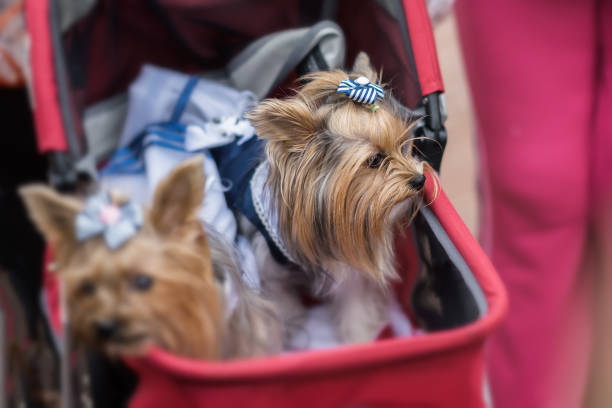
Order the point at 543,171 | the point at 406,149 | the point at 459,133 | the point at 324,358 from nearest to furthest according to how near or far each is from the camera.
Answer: the point at 324,358
the point at 406,149
the point at 543,171
the point at 459,133

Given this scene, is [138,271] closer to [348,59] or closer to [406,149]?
[406,149]

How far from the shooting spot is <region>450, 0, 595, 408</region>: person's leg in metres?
1.23

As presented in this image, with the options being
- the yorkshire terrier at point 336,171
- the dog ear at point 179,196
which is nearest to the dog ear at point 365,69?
the yorkshire terrier at point 336,171

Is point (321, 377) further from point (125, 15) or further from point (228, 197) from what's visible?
point (125, 15)

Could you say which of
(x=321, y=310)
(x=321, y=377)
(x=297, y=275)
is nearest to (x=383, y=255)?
(x=297, y=275)

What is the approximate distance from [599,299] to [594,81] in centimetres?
64

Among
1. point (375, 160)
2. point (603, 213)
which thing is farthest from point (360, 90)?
point (603, 213)

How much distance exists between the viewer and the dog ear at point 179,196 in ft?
2.43

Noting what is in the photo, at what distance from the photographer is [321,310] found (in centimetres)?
144

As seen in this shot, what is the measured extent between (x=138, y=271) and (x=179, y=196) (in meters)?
0.12

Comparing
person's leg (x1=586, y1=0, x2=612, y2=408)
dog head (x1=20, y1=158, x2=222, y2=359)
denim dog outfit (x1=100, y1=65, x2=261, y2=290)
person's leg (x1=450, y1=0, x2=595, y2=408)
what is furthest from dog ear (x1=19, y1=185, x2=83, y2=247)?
person's leg (x1=586, y1=0, x2=612, y2=408)

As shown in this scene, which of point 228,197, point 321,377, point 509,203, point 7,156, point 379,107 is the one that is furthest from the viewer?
point 7,156

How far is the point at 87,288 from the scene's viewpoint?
76 centimetres

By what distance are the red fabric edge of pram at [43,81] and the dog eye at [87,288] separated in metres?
0.35
